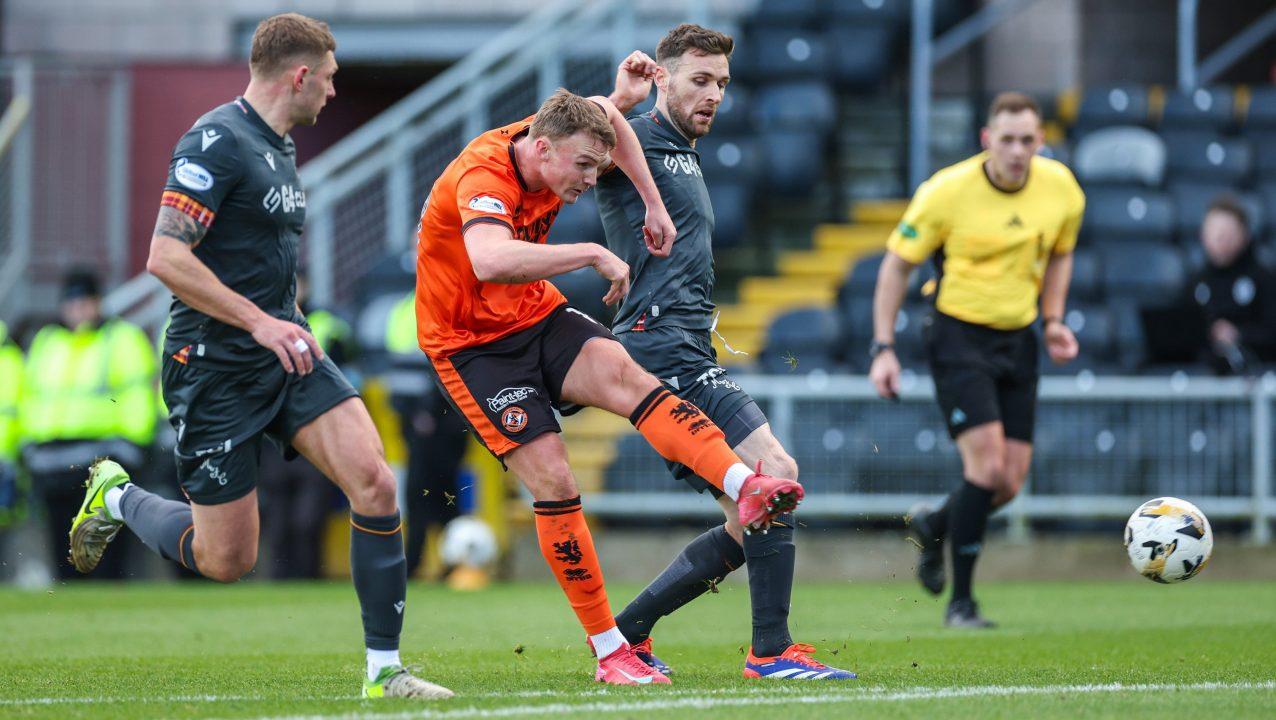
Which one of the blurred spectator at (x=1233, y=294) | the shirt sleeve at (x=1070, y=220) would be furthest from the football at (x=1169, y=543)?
the blurred spectator at (x=1233, y=294)

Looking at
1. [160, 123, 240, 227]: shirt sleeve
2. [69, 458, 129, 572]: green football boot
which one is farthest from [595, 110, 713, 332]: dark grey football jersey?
[69, 458, 129, 572]: green football boot

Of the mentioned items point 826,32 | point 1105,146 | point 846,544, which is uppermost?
point 826,32

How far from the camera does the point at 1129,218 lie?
47.4ft

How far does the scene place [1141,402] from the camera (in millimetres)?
12336

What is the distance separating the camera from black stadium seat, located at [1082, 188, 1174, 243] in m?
14.4

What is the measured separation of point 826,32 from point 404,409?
570 cm

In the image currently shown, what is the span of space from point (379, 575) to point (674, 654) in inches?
83.2

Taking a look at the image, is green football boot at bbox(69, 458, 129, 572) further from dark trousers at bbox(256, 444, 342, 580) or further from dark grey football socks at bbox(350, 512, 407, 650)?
dark trousers at bbox(256, 444, 342, 580)

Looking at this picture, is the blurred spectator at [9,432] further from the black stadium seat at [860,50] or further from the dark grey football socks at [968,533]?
the dark grey football socks at [968,533]

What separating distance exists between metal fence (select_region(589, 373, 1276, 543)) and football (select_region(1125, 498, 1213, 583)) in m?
4.80

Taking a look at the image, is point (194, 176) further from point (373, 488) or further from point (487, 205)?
point (373, 488)

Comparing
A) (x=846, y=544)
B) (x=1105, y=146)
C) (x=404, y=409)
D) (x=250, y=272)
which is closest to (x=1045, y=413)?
(x=846, y=544)

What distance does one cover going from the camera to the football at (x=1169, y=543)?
712 cm

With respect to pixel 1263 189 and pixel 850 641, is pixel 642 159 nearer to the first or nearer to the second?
pixel 850 641
